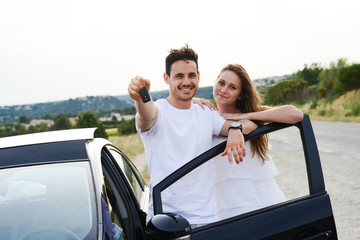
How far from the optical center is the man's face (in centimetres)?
254

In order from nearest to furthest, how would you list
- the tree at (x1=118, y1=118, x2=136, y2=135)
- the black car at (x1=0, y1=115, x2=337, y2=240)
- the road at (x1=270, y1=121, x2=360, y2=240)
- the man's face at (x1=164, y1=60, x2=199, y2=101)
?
the black car at (x1=0, y1=115, x2=337, y2=240)
the man's face at (x1=164, y1=60, x2=199, y2=101)
the road at (x1=270, y1=121, x2=360, y2=240)
the tree at (x1=118, y1=118, x2=136, y2=135)

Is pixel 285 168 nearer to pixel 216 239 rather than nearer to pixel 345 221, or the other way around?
pixel 345 221

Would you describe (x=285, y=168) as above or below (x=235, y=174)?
below

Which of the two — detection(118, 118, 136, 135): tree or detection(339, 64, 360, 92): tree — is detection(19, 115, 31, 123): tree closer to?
detection(118, 118, 136, 135): tree

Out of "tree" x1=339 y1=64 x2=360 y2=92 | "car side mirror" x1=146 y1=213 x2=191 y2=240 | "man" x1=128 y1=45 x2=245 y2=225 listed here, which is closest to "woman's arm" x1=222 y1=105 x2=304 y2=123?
"man" x1=128 y1=45 x2=245 y2=225

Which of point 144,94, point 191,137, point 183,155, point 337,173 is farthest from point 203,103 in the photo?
point 337,173

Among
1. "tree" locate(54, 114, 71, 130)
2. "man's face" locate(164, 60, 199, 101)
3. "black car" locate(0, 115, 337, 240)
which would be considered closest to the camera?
"black car" locate(0, 115, 337, 240)

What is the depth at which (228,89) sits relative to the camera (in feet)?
9.30

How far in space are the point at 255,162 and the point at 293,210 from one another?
51 cm

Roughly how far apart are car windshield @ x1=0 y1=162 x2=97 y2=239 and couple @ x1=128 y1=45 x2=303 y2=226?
0.48m

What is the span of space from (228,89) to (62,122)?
108ft

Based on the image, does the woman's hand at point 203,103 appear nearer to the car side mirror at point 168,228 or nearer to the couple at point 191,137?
the couple at point 191,137

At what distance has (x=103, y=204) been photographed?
6.31 feet

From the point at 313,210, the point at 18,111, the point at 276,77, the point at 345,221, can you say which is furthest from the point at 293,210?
the point at 18,111
